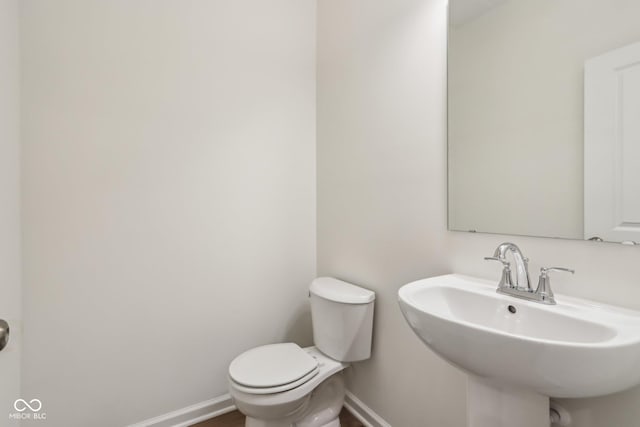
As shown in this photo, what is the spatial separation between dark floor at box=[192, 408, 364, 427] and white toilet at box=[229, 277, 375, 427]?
117 mm

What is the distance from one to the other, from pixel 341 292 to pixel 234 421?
93cm

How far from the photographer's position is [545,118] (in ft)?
2.97

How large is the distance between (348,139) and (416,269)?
813mm

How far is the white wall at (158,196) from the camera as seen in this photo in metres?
1.26

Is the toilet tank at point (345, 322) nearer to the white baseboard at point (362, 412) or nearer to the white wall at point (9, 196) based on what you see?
the white baseboard at point (362, 412)

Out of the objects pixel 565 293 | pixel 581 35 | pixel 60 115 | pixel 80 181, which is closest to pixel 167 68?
pixel 60 115

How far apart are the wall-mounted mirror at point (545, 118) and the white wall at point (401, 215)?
0.22ft

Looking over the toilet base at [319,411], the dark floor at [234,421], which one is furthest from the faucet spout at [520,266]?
the dark floor at [234,421]

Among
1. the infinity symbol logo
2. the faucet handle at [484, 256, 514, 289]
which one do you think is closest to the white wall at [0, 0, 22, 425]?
the infinity symbol logo

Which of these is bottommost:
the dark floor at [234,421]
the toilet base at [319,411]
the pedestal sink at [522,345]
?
the dark floor at [234,421]

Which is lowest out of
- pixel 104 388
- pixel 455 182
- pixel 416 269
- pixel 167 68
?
pixel 104 388

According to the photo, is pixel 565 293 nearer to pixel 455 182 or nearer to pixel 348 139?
pixel 455 182

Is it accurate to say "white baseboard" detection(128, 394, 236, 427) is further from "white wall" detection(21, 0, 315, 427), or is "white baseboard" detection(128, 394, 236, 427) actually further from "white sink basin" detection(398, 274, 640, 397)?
"white sink basin" detection(398, 274, 640, 397)

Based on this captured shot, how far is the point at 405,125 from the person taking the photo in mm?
1308
